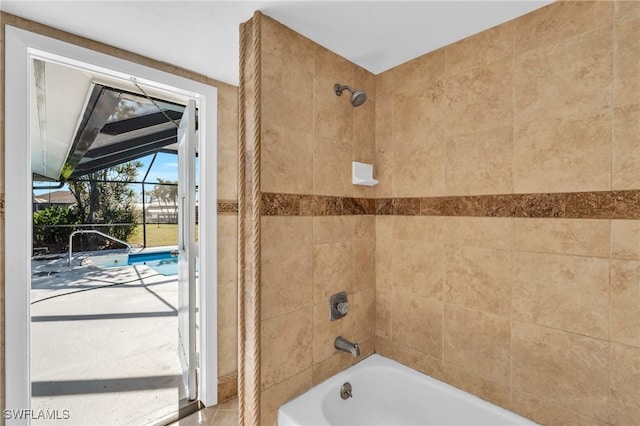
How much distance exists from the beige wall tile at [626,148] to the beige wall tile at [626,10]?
1.09 feet

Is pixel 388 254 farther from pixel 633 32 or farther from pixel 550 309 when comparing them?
pixel 633 32

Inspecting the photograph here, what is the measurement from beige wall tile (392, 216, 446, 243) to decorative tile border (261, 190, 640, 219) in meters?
0.03

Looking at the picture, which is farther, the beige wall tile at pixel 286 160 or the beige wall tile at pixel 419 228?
the beige wall tile at pixel 419 228

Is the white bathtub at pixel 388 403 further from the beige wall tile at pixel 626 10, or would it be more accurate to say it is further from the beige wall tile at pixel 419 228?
the beige wall tile at pixel 626 10

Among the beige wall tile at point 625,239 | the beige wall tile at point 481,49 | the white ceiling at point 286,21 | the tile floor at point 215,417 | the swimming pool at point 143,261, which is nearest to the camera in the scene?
the beige wall tile at point 625,239

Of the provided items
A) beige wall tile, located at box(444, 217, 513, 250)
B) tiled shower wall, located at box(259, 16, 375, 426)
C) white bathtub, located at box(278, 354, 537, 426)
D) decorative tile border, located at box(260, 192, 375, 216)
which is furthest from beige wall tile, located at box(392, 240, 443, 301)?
white bathtub, located at box(278, 354, 537, 426)

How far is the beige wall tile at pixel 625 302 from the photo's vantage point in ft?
3.27

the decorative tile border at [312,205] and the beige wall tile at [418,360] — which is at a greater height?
the decorative tile border at [312,205]

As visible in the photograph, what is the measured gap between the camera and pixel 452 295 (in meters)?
1.48

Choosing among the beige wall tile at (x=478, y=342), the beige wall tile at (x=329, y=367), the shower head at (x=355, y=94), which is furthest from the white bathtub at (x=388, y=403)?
the shower head at (x=355, y=94)

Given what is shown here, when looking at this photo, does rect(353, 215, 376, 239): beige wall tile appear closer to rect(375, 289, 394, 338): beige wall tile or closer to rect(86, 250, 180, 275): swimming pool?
rect(375, 289, 394, 338): beige wall tile

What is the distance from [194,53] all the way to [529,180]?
189cm

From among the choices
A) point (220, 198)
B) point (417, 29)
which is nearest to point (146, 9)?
point (220, 198)

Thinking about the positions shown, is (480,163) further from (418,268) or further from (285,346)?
(285,346)
